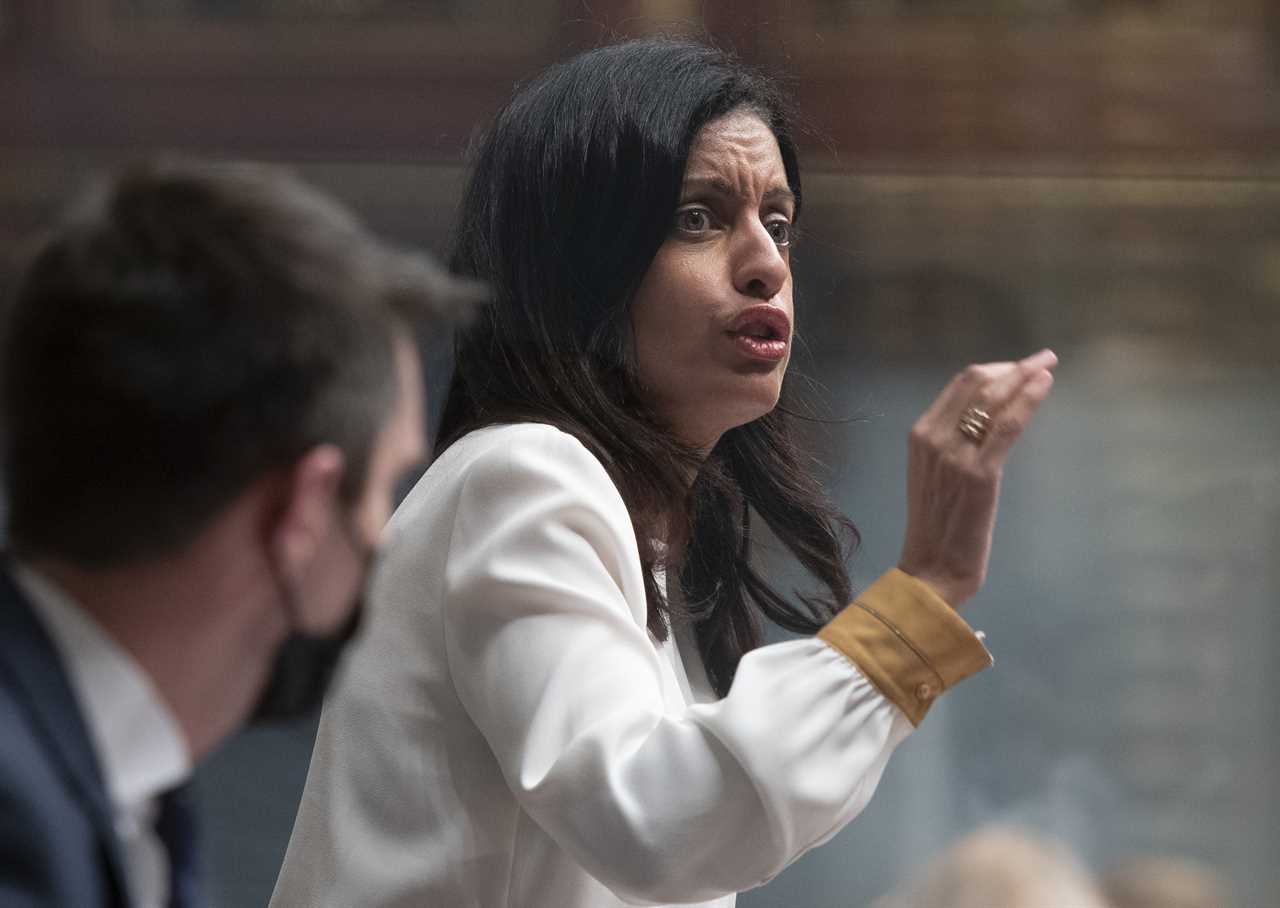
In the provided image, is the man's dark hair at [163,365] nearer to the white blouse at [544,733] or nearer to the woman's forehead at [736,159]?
the white blouse at [544,733]

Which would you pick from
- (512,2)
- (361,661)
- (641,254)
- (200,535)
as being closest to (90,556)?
(200,535)

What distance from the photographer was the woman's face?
1788 mm

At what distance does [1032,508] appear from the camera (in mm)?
4484

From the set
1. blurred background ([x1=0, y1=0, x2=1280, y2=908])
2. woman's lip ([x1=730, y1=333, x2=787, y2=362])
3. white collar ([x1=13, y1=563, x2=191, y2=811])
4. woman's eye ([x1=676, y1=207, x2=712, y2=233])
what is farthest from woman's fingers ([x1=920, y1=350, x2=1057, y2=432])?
blurred background ([x1=0, y1=0, x2=1280, y2=908])

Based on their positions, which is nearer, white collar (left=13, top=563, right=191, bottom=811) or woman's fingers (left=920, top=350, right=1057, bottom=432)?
white collar (left=13, top=563, right=191, bottom=811)

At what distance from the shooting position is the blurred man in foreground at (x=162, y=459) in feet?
3.30

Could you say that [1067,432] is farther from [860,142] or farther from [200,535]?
[200,535]

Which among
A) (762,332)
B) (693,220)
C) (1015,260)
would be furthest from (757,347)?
(1015,260)

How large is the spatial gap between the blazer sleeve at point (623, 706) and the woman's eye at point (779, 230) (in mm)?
449

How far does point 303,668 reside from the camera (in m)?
1.10

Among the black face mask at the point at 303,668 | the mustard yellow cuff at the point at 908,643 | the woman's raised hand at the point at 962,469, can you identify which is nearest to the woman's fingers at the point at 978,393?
the woman's raised hand at the point at 962,469

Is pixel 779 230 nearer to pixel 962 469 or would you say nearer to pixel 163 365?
pixel 962 469

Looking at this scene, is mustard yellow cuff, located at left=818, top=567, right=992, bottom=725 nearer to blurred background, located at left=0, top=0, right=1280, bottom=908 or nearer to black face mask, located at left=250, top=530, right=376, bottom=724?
black face mask, located at left=250, top=530, right=376, bottom=724

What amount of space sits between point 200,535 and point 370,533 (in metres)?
0.11
